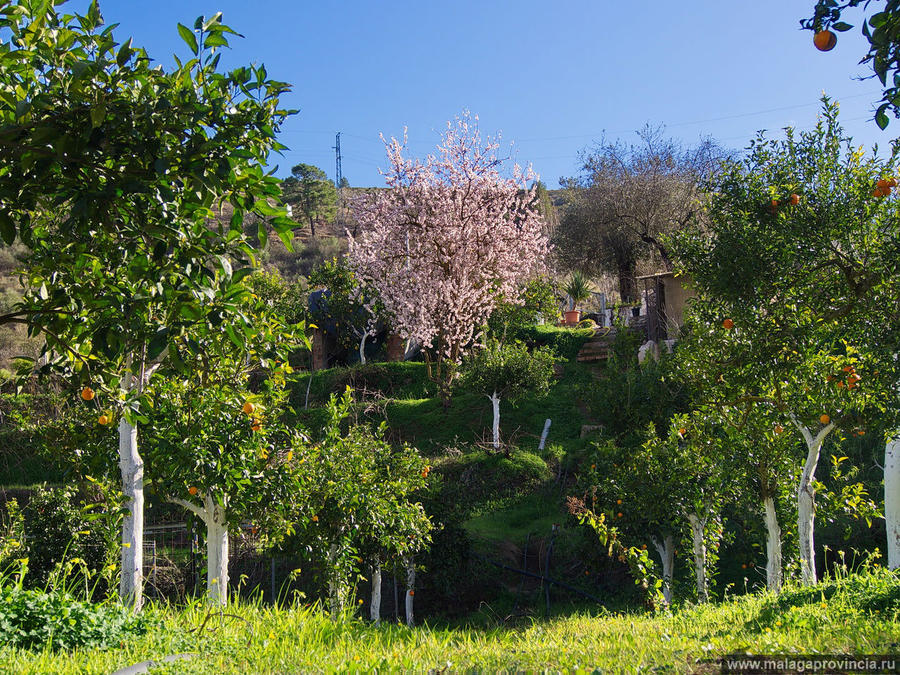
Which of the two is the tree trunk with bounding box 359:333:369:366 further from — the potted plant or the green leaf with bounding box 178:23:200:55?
the green leaf with bounding box 178:23:200:55

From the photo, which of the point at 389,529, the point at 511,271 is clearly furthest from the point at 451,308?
the point at 389,529

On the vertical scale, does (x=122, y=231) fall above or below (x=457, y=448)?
above

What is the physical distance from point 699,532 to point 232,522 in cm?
560

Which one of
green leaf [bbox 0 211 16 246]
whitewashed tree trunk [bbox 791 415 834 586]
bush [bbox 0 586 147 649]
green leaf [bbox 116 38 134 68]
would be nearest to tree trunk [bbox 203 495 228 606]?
bush [bbox 0 586 147 649]

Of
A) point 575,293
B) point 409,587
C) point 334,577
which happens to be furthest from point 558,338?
point 334,577

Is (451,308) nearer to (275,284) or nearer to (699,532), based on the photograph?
(275,284)

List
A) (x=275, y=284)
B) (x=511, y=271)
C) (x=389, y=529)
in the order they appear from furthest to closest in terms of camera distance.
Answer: (x=275, y=284) → (x=511, y=271) → (x=389, y=529)

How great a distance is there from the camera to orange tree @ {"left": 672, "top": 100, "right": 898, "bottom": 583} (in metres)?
6.39

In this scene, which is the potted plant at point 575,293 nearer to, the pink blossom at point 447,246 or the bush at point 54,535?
the pink blossom at point 447,246

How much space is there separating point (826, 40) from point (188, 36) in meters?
2.87

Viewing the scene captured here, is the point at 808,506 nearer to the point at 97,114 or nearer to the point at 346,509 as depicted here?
the point at 346,509

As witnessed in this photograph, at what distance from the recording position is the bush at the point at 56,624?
4.21 meters

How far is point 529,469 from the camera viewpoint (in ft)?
51.2

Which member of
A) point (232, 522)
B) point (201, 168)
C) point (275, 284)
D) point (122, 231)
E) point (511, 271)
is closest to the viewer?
point (201, 168)
